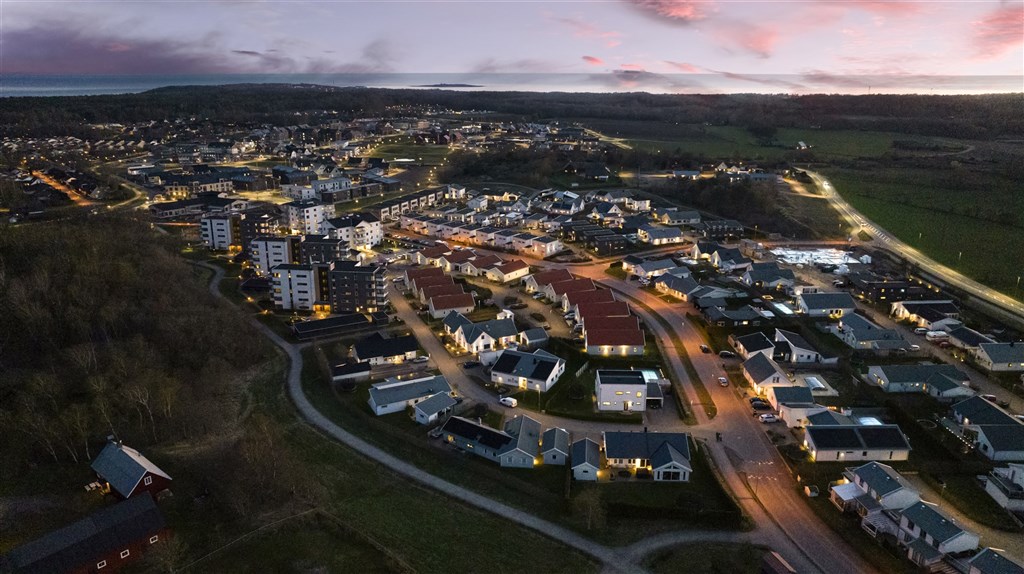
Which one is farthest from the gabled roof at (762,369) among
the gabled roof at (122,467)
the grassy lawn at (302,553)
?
the gabled roof at (122,467)

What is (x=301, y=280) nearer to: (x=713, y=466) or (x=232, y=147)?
(x=713, y=466)

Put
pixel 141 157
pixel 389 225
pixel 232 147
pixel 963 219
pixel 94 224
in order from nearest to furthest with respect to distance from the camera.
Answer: pixel 94 224 < pixel 963 219 < pixel 389 225 < pixel 141 157 < pixel 232 147

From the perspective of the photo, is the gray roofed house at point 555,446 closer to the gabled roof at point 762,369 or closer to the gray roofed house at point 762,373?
the gray roofed house at point 762,373

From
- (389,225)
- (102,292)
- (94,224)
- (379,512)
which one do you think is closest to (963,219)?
(389,225)

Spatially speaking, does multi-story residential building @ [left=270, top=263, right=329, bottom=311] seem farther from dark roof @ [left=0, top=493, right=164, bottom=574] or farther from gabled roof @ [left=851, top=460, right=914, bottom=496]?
gabled roof @ [left=851, top=460, right=914, bottom=496]

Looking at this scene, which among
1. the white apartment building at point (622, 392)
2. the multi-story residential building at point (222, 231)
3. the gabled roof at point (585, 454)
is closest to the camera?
the gabled roof at point (585, 454)

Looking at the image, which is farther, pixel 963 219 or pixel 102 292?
pixel 963 219
